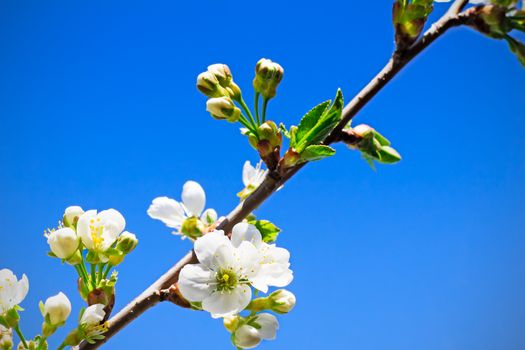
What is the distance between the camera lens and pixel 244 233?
112cm

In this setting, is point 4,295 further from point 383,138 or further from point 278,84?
point 383,138

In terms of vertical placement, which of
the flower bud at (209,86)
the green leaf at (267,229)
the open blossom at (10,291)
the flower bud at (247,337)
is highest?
the flower bud at (209,86)

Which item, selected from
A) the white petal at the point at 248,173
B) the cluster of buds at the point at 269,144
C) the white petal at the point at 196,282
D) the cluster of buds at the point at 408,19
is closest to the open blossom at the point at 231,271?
the white petal at the point at 196,282

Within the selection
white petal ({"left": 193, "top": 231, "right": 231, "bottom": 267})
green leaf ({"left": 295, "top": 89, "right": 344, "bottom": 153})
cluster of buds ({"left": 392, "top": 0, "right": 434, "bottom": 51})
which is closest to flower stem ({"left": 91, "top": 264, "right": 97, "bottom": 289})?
white petal ({"left": 193, "top": 231, "right": 231, "bottom": 267})

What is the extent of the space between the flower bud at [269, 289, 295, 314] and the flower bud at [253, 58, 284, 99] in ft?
1.60

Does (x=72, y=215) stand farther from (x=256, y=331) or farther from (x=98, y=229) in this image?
(x=256, y=331)

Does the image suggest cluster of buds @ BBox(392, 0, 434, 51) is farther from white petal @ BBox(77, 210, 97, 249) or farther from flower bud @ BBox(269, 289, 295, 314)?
white petal @ BBox(77, 210, 97, 249)

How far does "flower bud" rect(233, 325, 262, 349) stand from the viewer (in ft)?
3.89

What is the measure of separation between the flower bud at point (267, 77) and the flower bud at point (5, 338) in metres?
0.81

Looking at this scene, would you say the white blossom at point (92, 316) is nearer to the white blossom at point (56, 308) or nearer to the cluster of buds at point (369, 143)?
the white blossom at point (56, 308)

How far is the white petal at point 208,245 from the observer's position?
43.6 inches

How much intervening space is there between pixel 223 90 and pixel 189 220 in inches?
13.6

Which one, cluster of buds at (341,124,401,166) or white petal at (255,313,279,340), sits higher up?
cluster of buds at (341,124,401,166)

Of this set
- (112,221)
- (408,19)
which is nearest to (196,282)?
(112,221)
